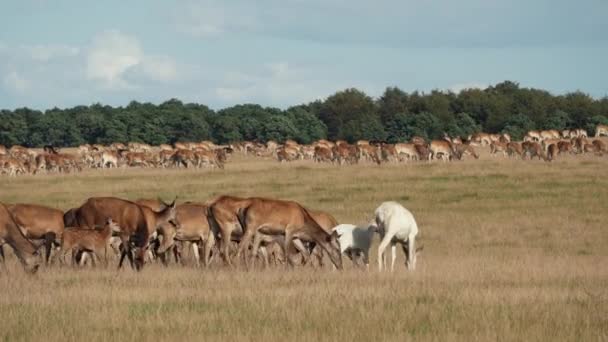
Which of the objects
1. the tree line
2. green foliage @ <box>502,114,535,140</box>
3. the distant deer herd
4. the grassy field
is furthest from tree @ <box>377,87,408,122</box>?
the grassy field

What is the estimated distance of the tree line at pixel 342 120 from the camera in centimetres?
9231

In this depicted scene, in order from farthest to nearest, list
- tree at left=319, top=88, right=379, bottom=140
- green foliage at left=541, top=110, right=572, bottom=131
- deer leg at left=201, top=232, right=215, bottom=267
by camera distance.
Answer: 1. tree at left=319, top=88, right=379, bottom=140
2. green foliage at left=541, top=110, right=572, bottom=131
3. deer leg at left=201, top=232, right=215, bottom=267

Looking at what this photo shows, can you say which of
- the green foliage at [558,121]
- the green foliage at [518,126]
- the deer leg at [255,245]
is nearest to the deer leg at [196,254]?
the deer leg at [255,245]

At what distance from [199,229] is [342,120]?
87020 millimetres

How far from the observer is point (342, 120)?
106 m

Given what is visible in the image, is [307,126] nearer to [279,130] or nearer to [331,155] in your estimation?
[279,130]

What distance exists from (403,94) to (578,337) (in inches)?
3931

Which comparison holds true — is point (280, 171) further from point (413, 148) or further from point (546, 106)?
point (546, 106)

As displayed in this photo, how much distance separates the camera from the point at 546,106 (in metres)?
96.6

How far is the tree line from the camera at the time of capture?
92.3 m

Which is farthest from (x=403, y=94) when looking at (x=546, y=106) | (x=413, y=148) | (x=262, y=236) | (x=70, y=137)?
(x=262, y=236)

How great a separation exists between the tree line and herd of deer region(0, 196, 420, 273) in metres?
70.7

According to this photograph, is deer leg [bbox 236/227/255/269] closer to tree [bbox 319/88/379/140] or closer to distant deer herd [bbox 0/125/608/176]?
distant deer herd [bbox 0/125/608/176]

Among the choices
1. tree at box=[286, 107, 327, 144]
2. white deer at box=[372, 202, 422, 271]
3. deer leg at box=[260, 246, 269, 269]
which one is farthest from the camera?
tree at box=[286, 107, 327, 144]
